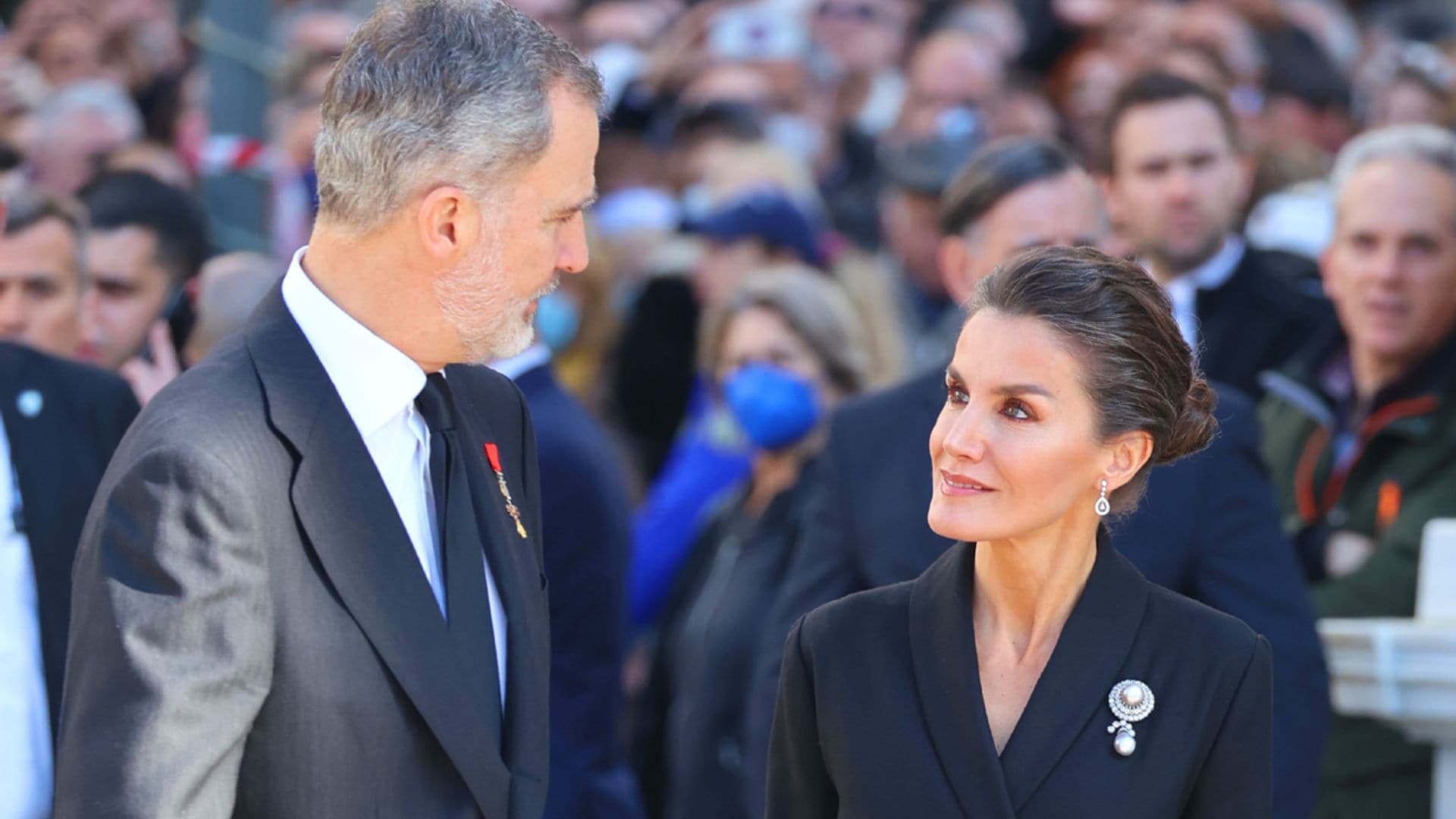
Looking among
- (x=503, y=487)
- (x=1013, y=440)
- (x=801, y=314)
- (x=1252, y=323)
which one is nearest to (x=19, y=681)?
(x=503, y=487)

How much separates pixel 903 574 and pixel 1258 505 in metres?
0.72

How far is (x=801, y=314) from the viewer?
5.27m

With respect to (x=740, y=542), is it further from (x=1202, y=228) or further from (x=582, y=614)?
(x=1202, y=228)

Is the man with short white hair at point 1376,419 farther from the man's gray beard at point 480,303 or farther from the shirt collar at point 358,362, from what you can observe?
the shirt collar at point 358,362

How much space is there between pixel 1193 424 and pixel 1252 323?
2552 millimetres

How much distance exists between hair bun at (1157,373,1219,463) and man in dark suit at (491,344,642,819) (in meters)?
1.84

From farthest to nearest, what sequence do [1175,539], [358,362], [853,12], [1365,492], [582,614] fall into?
[853,12] → [1365,492] → [582,614] → [1175,539] → [358,362]

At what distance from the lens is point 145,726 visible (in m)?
2.22

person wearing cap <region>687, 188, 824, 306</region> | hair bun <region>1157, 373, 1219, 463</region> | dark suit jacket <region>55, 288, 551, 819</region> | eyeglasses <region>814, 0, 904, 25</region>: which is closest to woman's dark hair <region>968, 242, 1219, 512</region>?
hair bun <region>1157, 373, 1219, 463</region>

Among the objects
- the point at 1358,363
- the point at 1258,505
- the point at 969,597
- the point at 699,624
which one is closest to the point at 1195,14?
the point at 1358,363

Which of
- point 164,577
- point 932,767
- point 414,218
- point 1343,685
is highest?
point 414,218

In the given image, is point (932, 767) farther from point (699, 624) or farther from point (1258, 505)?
point (699, 624)

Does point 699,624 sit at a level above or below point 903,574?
below

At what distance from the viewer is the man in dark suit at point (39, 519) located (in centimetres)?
→ 324
